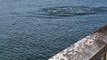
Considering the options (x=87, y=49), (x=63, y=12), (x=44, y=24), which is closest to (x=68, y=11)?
(x=63, y=12)

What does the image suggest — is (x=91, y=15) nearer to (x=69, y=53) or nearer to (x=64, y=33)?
(x=64, y=33)

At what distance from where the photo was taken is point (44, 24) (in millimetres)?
28531

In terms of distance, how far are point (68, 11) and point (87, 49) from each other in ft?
98.9

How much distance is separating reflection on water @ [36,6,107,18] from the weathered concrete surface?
28.2 metres

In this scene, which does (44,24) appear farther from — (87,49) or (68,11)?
(87,49)

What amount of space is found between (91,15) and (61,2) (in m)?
6.73

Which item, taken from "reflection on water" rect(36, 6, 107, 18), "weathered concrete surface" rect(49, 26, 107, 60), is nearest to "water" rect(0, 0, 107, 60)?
"reflection on water" rect(36, 6, 107, 18)

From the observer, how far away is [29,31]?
1045 inches

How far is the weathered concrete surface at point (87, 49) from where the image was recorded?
257 cm

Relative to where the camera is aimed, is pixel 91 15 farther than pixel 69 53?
Yes

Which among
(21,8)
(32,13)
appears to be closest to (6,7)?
(21,8)

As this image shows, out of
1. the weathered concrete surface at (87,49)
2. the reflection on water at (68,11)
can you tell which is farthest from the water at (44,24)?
the weathered concrete surface at (87,49)

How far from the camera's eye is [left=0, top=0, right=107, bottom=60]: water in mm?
22297

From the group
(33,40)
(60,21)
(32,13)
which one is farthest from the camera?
(32,13)
